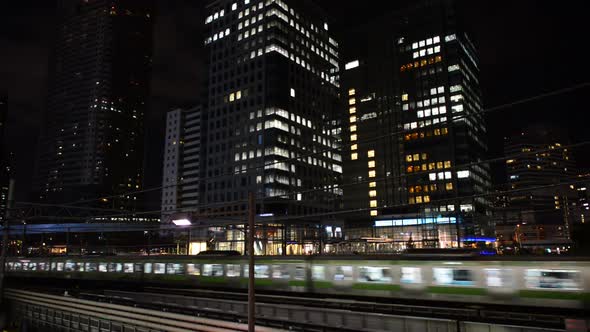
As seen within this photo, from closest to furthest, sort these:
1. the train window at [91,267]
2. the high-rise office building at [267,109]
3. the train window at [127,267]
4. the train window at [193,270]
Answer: the train window at [193,270]
the train window at [127,267]
the train window at [91,267]
the high-rise office building at [267,109]

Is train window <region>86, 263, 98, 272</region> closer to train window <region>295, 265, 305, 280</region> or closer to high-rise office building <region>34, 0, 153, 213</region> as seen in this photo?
train window <region>295, 265, 305, 280</region>

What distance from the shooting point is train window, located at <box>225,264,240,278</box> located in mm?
27562

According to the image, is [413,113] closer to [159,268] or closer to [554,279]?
[159,268]

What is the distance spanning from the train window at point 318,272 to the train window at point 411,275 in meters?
4.53

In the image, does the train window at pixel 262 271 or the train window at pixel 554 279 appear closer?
the train window at pixel 554 279

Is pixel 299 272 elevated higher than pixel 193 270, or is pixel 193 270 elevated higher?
pixel 299 272

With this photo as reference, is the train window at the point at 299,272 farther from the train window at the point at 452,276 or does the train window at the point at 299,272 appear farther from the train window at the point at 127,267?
the train window at the point at 127,267

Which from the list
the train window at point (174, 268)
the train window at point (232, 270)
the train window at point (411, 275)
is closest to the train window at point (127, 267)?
the train window at point (174, 268)

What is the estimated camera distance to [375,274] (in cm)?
2202

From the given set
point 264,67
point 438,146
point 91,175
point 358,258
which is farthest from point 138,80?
point 358,258

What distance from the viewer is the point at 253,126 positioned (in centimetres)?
9975

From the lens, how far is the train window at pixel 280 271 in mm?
25422

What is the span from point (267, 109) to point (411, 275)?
80.3 m

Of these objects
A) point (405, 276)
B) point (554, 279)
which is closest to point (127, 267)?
point (405, 276)
